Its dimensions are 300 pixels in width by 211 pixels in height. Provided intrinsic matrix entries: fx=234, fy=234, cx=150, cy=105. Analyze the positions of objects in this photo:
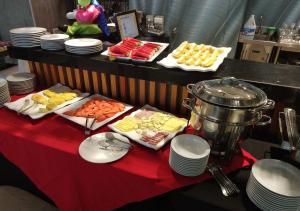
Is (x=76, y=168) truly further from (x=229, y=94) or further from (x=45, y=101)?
(x=229, y=94)

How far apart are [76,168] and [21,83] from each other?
887mm

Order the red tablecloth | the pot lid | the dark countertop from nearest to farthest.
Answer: the pot lid, the red tablecloth, the dark countertop

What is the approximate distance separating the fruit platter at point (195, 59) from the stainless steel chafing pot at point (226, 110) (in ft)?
0.71

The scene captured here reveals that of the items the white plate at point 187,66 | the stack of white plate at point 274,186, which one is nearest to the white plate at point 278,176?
the stack of white plate at point 274,186

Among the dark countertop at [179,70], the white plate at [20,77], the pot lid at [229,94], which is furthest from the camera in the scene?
the white plate at [20,77]

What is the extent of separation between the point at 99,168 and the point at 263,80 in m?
0.88

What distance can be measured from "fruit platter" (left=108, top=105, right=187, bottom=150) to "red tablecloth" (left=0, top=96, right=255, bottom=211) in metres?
0.05

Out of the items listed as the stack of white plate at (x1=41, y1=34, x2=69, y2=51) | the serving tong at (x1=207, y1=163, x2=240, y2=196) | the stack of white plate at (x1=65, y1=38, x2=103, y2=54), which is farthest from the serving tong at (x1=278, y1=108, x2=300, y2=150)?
the stack of white plate at (x1=41, y1=34, x2=69, y2=51)

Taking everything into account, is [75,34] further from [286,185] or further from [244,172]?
[286,185]

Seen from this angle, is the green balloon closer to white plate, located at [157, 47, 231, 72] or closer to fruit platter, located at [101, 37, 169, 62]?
fruit platter, located at [101, 37, 169, 62]

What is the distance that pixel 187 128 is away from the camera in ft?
4.17

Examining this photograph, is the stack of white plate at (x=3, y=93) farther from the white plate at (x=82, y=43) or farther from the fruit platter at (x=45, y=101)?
the white plate at (x=82, y=43)

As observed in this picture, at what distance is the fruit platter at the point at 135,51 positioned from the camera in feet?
4.35

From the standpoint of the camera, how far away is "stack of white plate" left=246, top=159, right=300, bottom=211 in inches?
29.7
